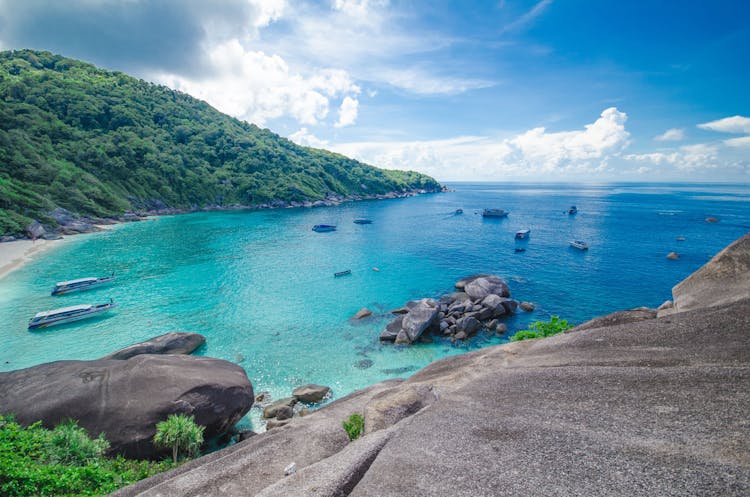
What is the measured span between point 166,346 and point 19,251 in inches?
2411

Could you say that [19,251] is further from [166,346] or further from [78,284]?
[166,346]

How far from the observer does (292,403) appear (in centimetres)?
2564

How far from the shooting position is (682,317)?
43.5ft

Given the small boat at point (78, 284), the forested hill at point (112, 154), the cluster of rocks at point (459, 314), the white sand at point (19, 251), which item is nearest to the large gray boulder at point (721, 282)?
the cluster of rocks at point (459, 314)

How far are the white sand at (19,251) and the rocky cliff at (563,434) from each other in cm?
6924

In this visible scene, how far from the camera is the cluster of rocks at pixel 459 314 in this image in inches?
1422

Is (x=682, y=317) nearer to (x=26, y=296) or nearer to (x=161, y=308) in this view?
A: (x=161, y=308)

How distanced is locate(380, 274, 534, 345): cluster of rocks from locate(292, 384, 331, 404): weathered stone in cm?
1094

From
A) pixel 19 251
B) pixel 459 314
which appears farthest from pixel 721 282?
pixel 19 251

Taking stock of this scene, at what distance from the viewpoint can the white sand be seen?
55750 mm

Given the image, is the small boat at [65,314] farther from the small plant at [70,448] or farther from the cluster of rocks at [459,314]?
the cluster of rocks at [459,314]

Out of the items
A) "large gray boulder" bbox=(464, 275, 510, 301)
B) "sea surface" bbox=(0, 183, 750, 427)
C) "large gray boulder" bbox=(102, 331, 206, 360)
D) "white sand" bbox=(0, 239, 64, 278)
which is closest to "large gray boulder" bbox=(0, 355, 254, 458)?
"sea surface" bbox=(0, 183, 750, 427)

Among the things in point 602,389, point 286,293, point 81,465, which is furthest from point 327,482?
point 286,293

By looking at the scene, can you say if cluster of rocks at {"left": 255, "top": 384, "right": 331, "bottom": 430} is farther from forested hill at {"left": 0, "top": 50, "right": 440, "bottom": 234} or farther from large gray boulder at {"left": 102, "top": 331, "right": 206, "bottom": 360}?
forested hill at {"left": 0, "top": 50, "right": 440, "bottom": 234}
